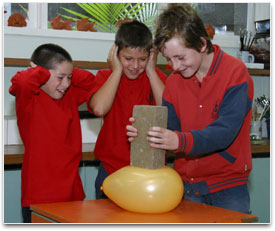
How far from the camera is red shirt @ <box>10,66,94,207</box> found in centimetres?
155

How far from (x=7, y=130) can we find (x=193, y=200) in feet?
3.71

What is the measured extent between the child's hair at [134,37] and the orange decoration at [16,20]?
776mm

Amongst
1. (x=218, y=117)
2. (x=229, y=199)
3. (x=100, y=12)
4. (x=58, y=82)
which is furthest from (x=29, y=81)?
(x=100, y=12)

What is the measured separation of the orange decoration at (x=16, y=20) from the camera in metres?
2.23

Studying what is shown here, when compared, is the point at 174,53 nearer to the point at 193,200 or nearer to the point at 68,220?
the point at 193,200

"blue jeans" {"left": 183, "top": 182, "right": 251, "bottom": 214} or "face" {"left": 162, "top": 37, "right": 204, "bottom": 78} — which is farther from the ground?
"face" {"left": 162, "top": 37, "right": 204, "bottom": 78}

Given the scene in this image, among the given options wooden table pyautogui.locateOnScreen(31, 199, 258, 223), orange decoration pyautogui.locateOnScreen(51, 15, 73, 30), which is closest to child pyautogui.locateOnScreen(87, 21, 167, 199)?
wooden table pyautogui.locateOnScreen(31, 199, 258, 223)

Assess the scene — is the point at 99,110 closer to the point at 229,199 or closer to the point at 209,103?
the point at 209,103

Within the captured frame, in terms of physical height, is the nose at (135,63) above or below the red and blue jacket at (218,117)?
above

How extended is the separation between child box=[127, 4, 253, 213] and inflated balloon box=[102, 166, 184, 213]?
191 mm

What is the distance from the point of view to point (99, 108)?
1673 mm

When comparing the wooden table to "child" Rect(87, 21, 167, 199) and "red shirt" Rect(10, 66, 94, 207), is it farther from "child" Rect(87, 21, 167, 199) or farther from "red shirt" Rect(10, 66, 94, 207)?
"child" Rect(87, 21, 167, 199)

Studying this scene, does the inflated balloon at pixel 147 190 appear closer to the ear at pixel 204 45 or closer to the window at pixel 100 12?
the ear at pixel 204 45

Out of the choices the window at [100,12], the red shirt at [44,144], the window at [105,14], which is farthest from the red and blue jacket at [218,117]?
the window at [100,12]
